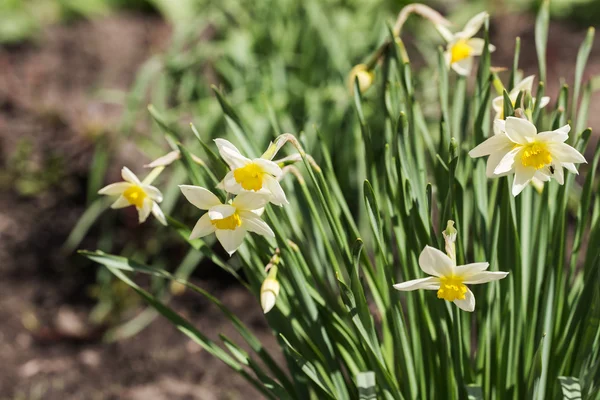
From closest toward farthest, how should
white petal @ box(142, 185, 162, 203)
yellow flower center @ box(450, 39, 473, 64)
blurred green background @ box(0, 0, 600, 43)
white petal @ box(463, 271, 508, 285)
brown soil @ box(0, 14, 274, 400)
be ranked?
white petal @ box(463, 271, 508, 285) < white petal @ box(142, 185, 162, 203) < yellow flower center @ box(450, 39, 473, 64) < brown soil @ box(0, 14, 274, 400) < blurred green background @ box(0, 0, 600, 43)

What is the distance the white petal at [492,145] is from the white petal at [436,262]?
0.55 ft

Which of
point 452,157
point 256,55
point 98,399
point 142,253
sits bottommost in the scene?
point 98,399

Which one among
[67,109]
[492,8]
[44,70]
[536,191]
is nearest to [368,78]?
[536,191]

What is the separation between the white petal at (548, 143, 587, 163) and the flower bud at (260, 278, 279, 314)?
0.46 meters

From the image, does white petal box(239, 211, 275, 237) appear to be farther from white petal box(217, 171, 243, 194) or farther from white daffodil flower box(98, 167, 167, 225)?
white daffodil flower box(98, 167, 167, 225)

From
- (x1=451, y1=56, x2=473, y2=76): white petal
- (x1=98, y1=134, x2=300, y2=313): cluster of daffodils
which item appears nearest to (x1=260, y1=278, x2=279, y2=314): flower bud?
(x1=98, y1=134, x2=300, y2=313): cluster of daffodils

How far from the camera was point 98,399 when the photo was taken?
2.05 metres

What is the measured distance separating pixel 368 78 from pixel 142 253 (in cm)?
144

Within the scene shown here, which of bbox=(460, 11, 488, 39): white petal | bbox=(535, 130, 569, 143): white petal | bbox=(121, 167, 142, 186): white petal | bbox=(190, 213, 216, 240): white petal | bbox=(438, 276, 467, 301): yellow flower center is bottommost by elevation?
bbox=(438, 276, 467, 301): yellow flower center

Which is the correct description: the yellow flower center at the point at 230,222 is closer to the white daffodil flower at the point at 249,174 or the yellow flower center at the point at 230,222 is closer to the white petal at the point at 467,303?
the white daffodil flower at the point at 249,174

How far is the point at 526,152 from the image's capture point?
0.96 m

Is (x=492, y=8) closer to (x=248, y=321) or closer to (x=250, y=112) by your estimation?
(x=250, y=112)

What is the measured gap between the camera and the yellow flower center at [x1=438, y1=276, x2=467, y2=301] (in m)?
0.93

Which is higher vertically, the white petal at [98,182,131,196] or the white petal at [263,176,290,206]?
the white petal at [263,176,290,206]
